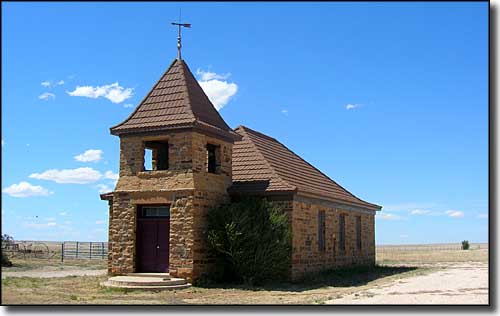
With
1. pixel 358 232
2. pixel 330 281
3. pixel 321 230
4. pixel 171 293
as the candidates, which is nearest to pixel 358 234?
pixel 358 232

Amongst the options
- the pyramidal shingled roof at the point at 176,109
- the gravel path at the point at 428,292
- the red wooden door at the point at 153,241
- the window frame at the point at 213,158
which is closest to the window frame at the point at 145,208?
the red wooden door at the point at 153,241

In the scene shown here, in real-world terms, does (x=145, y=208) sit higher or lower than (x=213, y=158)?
lower

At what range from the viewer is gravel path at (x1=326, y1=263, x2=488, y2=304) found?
15781 millimetres

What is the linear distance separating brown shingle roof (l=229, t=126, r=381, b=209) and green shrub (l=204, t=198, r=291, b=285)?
1280 mm

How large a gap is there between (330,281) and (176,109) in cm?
810

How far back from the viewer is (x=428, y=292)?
18047mm

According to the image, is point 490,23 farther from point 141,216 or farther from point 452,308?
point 141,216

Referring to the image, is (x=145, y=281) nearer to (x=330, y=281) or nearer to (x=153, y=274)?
(x=153, y=274)

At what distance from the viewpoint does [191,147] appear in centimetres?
2141

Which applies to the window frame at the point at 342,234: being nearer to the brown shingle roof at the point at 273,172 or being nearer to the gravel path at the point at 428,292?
the brown shingle roof at the point at 273,172

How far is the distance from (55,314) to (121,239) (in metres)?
8.05

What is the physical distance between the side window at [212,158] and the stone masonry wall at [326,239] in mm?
3129

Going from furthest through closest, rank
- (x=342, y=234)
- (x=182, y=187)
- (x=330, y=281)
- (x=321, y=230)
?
1. (x=342, y=234)
2. (x=321, y=230)
3. (x=330, y=281)
4. (x=182, y=187)

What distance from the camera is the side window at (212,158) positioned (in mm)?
23172
